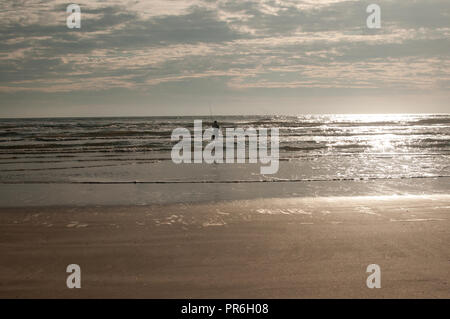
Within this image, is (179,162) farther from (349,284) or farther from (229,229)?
(349,284)

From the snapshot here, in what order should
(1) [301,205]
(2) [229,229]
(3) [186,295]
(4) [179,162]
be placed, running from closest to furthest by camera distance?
(3) [186,295] → (2) [229,229] → (1) [301,205] → (4) [179,162]

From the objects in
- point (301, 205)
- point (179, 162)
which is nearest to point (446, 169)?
point (301, 205)

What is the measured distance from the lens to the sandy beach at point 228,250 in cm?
466

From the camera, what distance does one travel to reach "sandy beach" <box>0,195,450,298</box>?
15.3 feet

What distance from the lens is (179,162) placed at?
59.3 feet

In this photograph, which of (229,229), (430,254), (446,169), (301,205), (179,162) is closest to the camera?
(430,254)

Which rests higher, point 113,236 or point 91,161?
point 91,161

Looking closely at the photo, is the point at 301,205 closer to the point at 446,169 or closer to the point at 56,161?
the point at 446,169

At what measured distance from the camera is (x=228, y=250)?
595cm

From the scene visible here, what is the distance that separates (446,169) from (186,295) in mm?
14788
